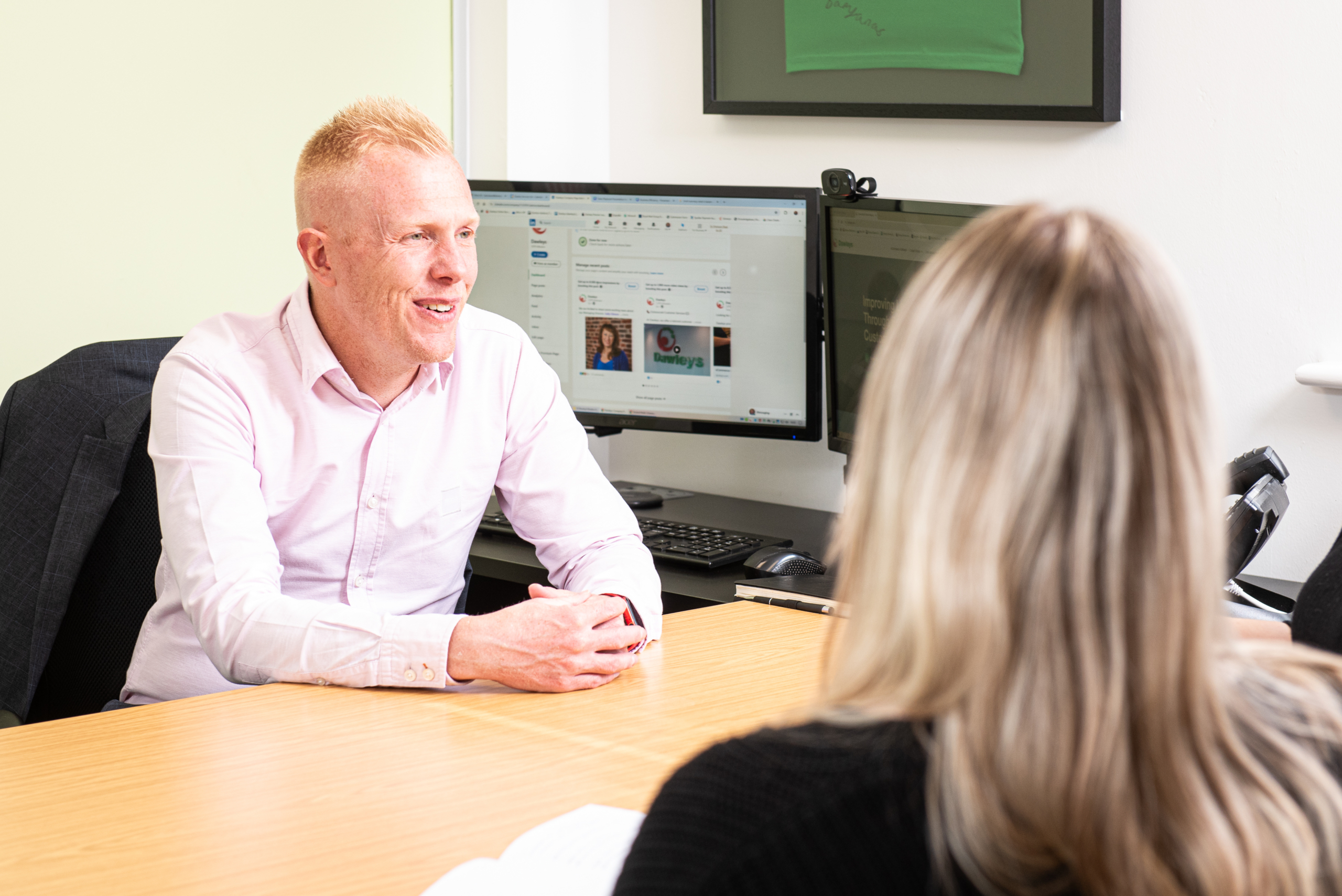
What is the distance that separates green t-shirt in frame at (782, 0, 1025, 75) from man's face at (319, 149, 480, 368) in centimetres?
80

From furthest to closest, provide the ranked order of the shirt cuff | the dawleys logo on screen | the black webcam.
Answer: the dawleys logo on screen < the black webcam < the shirt cuff

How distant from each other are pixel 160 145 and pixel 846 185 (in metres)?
1.24

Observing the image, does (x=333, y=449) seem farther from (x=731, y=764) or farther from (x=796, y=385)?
(x=731, y=764)

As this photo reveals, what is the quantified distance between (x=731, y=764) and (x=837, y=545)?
0.38 ft

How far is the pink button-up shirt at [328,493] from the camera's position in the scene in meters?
1.35

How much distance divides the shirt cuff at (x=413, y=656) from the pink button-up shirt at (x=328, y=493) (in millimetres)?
32

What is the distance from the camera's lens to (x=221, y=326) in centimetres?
156

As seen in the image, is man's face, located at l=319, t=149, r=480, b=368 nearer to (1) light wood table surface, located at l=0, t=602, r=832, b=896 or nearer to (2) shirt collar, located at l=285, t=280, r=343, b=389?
(2) shirt collar, located at l=285, t=280, r=343, b=389

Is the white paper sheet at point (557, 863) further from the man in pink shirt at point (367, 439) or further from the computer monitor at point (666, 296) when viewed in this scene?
the computer monitor at point (666, 296)

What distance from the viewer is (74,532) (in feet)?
5.02

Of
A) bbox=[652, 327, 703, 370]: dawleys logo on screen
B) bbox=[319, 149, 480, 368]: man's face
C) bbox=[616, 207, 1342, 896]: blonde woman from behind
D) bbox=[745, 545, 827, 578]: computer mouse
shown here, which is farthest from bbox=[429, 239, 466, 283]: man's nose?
bbox=[616, 207, 1342, 896]: blonde woman from behind

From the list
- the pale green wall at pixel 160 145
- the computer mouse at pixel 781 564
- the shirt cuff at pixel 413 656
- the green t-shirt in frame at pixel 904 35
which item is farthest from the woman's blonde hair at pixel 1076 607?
the pale green wall at pixel 160 145

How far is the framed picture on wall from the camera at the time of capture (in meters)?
1.80

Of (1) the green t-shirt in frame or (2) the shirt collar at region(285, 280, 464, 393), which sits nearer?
(2) the shirt collar at region(285, 280, 464, 393)
